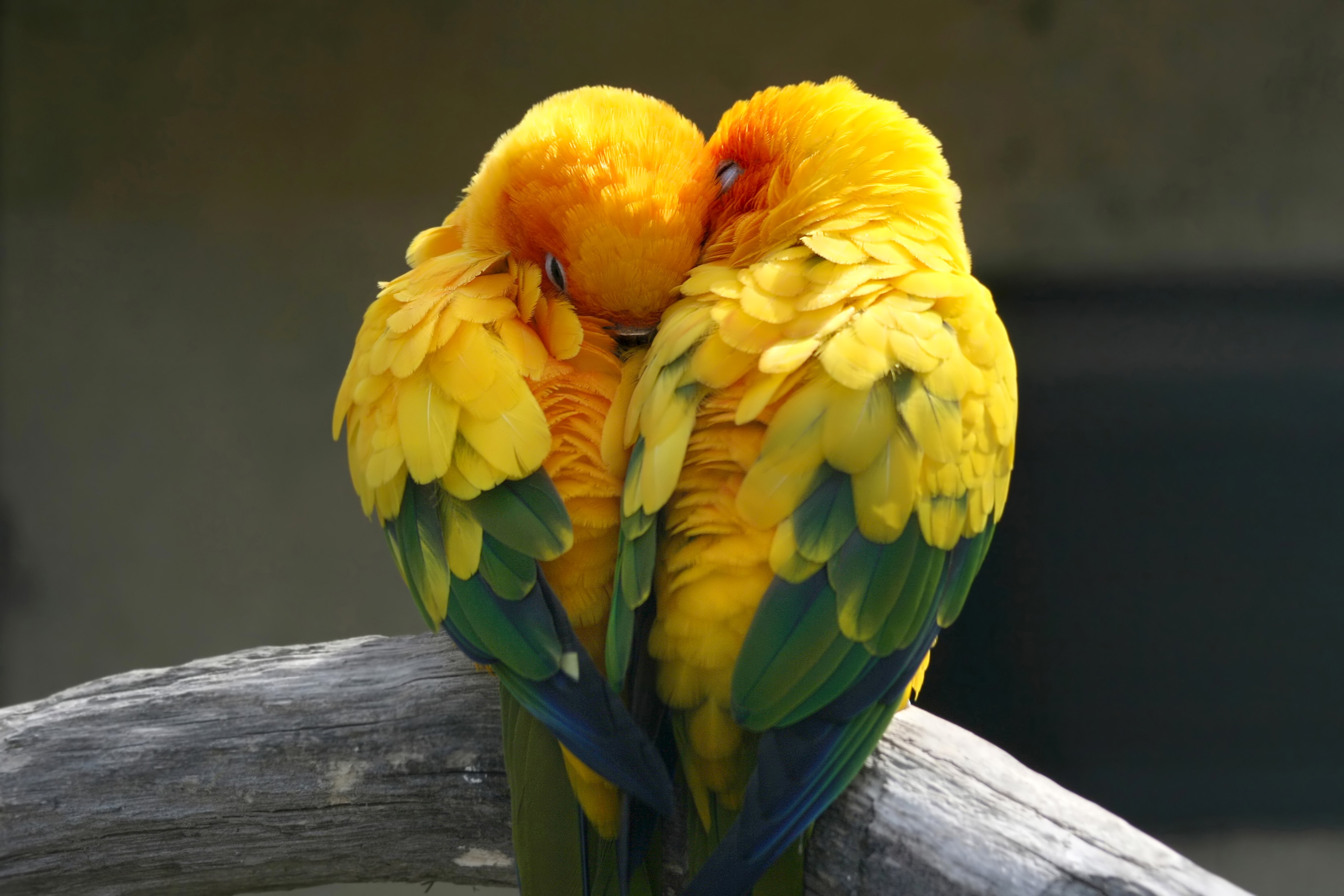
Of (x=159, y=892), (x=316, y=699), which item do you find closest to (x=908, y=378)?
(x=316, y=699)

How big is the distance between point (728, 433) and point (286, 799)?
70 cm

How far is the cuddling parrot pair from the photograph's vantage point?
2.78ft

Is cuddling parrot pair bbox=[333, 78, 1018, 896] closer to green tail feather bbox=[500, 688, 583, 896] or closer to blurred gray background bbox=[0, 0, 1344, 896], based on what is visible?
green tail feather bbox=[500, 688, 583, 896]

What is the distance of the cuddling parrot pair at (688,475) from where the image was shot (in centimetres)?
85

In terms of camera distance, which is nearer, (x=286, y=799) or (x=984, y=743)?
(x=984, y=743)

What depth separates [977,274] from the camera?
9.32ft

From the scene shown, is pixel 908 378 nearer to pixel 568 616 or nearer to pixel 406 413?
pixel 568 616

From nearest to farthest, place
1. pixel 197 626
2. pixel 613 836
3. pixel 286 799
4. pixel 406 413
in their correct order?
1. pixel 613 836
2. pixel 406 413
3. pixel 286 799
4. pixel 197 626

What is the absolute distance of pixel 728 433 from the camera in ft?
3.04

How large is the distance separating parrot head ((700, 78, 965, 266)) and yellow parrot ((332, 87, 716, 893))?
4cm

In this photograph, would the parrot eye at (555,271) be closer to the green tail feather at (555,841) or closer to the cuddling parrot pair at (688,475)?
the cuddling parrot pair at (688,475)

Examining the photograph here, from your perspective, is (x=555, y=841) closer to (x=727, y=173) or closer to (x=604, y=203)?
(x=604, y=203)

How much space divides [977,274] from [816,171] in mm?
1866

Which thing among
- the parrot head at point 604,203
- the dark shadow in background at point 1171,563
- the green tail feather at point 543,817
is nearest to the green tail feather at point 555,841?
the green tail feather at point 543,817
